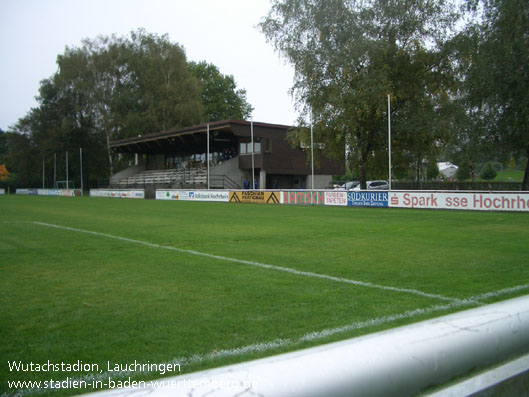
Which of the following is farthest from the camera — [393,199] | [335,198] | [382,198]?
[335,198]

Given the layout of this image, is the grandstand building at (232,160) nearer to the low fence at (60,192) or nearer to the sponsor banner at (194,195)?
the sponsor banner at (194,195)

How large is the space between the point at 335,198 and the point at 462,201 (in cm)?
779

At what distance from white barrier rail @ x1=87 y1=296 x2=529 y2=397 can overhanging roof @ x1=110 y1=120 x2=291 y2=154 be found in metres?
42.5

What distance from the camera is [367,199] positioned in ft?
81.9

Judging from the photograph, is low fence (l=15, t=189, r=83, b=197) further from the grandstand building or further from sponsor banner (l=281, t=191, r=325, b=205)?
sponsor banner (l=281, t=191, r=325, b=205)

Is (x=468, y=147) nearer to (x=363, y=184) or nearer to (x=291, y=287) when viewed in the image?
(x=363, y=184)

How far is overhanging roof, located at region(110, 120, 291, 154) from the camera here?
145 feet

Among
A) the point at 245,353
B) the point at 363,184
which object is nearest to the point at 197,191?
the point at 363,184

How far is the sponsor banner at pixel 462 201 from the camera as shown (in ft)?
63.2

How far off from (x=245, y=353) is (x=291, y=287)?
2.50 metres

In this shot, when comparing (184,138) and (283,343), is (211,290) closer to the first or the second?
(283,343)

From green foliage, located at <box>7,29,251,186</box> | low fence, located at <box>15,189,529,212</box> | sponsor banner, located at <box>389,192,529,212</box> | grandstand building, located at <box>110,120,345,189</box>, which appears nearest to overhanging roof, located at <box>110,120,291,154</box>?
grandstand building, located at <box>110,120,345,189</box>

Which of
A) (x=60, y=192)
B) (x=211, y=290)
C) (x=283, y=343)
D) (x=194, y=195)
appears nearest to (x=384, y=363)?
(x=283, y=343)

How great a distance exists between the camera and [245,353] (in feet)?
11.5
